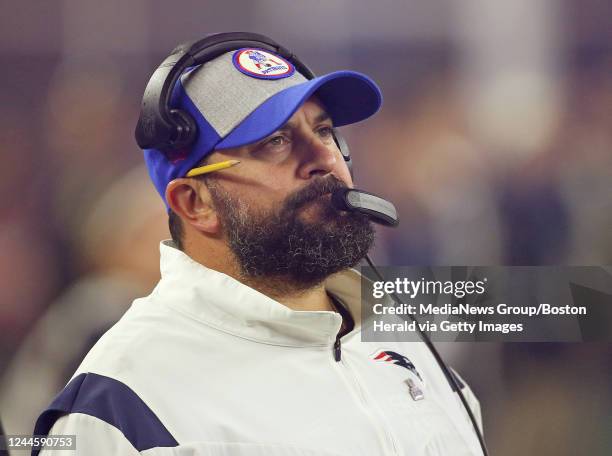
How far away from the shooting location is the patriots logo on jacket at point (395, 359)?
0.97 m

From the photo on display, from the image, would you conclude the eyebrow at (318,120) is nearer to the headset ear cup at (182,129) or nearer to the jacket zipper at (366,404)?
the headset ear cup at (182,129)

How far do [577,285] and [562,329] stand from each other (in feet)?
0.37

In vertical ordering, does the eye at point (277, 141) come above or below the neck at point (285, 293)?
above

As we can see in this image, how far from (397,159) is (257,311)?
3.79 feet

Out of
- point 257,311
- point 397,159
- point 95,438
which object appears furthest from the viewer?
point 397,159

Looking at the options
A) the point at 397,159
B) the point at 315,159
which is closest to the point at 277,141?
the point at 315,159

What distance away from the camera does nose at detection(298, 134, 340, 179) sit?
2.86 ft

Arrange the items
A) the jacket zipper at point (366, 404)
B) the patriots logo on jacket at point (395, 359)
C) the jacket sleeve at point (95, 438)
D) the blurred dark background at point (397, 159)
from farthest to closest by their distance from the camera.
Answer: the blurred dark background at point (397, 159) → the patriots logo on jacket at point (395, 359) → the jacket zipper at point (366, 404) → the jacket sleeve at point (95, 438)

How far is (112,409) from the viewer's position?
73 cm

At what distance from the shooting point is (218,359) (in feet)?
2.67

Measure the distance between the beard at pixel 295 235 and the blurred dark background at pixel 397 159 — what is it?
2.69 ft

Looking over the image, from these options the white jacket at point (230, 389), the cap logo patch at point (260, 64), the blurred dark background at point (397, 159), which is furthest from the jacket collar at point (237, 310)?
the blurred dark background at point (397, 159)

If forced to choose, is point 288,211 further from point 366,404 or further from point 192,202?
point 366,404

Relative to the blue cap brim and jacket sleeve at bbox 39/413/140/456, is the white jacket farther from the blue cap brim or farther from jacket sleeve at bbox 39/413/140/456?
the blue cap brim
